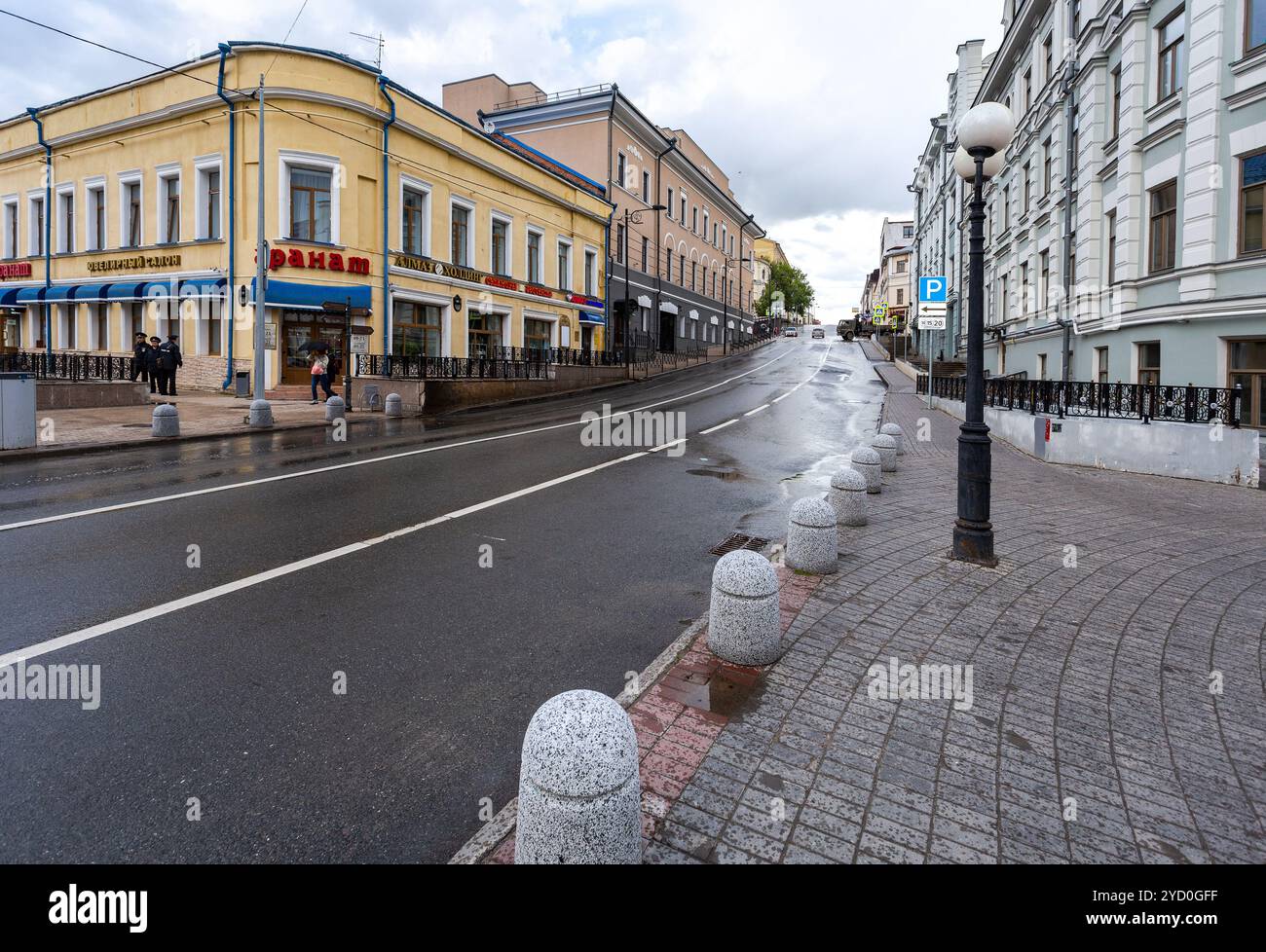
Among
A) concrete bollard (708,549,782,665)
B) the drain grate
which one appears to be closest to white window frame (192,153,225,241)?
the drain grate

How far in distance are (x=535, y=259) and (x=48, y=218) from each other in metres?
20.5

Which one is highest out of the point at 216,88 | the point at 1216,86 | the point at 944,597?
the point at 216,88

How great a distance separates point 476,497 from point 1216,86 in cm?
1698

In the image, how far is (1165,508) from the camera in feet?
31.0

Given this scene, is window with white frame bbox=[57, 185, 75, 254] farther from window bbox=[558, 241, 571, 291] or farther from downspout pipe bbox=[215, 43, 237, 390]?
window bbox=[558, 241, 571, 291]

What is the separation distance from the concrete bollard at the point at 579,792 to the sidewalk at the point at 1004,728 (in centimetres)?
43

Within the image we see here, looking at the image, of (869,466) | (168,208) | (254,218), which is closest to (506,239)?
(254,218)

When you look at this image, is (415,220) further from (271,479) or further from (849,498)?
(849,498)

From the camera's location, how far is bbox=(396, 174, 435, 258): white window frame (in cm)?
2711

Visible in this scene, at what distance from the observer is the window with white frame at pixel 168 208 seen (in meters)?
27.0

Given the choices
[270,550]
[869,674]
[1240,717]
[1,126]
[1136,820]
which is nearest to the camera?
[1136,820]
